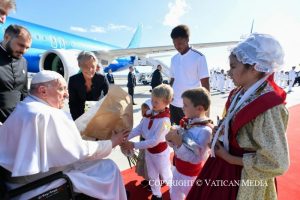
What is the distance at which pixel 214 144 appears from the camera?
1.53 m

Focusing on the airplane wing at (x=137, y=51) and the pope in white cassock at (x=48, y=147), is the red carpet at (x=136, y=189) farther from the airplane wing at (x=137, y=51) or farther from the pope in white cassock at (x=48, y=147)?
the airplane wing at (x=137, y=51)

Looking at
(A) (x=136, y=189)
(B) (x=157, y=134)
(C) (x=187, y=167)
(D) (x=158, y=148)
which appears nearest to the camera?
(C) (x=187, y=167)

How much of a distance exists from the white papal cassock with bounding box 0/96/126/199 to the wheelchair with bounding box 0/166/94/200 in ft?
0.09

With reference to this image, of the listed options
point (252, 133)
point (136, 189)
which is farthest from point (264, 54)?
point (136, 189)

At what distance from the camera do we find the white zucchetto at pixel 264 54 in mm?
1317

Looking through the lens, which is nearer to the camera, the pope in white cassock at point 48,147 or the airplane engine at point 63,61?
the pope in white cassock at point 48,147

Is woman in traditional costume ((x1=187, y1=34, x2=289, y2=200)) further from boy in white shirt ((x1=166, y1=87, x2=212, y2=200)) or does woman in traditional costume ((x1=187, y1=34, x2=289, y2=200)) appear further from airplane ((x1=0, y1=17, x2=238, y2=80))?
airplane ((x1=0, y1=17, x2=238, y2=80))

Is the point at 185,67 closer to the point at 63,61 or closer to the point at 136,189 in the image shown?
the point at 136,189

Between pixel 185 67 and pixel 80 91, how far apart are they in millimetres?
1241

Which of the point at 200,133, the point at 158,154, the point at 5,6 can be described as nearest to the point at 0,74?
the point at 5,6

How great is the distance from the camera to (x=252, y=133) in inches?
51.4

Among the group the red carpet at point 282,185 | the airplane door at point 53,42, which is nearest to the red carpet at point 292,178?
the red carpet at point 282,185

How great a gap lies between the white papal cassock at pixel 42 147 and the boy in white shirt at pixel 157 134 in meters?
0.79

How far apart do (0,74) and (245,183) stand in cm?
219
